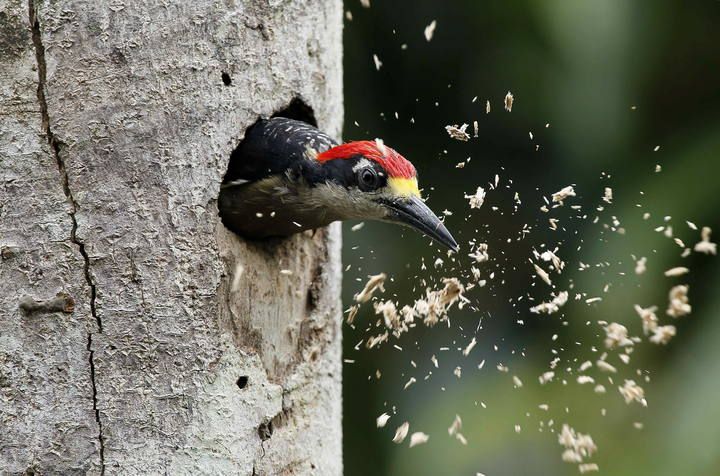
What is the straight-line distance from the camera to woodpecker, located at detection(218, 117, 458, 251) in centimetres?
326

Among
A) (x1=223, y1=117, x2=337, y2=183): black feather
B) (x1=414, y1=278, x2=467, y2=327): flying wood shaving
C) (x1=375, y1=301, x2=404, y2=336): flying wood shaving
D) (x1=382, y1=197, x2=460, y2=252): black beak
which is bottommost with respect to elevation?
(x1=375, y1=301, x2=404, y2=336): flying wood shaving

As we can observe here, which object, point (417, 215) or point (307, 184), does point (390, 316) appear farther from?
point (307, 184)

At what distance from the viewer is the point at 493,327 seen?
7246mm

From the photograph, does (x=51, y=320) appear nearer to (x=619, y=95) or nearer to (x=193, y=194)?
(x=193, y=194)

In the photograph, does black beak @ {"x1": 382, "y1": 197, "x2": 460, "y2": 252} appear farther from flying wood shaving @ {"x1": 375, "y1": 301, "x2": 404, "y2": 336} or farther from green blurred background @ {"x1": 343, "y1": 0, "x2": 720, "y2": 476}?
green blurred background @ {"x1": 343, "y1": 0, "x2": 720, "y2": 476}

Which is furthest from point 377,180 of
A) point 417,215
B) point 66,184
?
point 66,184

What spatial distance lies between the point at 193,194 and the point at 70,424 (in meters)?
0.72

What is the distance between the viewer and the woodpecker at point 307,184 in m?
3.26

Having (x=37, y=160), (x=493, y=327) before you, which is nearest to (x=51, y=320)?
(x=37, y=160)

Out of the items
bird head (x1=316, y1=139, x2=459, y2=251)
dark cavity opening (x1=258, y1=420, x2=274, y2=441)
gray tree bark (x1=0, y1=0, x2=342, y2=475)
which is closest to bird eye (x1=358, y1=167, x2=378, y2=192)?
bird head (x1=316, y1=139, x2=459, y2=251)

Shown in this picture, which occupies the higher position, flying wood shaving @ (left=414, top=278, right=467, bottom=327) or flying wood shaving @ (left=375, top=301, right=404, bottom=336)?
flying wood shaving @ (left=414, top=278, right=467, bottom=327)

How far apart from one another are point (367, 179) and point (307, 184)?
7.6 inches

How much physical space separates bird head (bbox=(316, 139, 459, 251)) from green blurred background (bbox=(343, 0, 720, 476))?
369 centimetres

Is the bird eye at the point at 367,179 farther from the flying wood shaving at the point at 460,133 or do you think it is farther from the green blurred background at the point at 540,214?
the green blurred background at the point at 540,214
